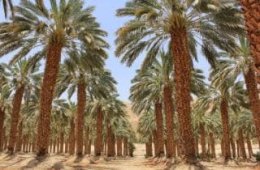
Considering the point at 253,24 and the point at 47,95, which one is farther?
the point at 47,95

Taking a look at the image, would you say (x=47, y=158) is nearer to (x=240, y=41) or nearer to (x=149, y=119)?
(x=240, y=41)

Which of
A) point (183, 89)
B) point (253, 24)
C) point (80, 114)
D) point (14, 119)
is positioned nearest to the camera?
point (253, 24)

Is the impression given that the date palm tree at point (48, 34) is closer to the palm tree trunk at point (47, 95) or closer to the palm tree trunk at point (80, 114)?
the palm tree trunk at point (47, 95)

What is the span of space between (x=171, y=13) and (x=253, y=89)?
11599 mm

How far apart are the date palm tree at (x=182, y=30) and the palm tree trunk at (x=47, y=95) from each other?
13.3 feet

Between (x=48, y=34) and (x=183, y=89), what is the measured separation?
959 cm

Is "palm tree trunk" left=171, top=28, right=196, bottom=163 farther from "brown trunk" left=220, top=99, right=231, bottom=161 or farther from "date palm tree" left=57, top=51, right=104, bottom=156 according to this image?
"brown trunk" left=220, top=99, right=231, bottom=161

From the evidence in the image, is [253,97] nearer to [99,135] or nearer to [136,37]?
[136,37]

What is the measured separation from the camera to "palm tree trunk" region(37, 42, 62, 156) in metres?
22.8

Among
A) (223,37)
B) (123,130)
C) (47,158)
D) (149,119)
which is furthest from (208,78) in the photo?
(123,130)

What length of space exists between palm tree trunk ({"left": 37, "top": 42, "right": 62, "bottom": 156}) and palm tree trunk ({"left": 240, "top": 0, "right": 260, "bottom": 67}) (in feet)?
62.2

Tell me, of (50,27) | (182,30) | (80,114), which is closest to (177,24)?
(182,30)

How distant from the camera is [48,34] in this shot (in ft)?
80.6

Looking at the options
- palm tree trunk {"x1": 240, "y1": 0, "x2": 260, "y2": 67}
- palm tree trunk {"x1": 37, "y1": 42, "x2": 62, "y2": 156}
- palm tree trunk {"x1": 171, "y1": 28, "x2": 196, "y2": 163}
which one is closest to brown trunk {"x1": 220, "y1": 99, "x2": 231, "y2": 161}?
palm tree trunk {"x1": 171, "y1": 28, "x2": 196, "y2": 163}
